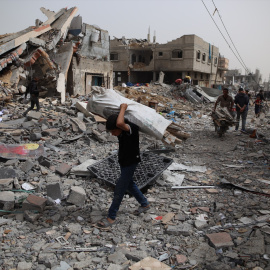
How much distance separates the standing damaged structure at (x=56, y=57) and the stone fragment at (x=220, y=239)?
11578mm

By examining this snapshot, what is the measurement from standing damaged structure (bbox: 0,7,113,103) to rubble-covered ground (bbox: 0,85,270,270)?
8783mm

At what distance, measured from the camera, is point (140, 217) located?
339 centimetres

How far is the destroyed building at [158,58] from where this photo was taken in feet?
96.4

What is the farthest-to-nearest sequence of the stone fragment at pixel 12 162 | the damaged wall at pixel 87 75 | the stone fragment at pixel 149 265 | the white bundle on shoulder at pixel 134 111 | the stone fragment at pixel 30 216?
the damaged wall at pixel 87 75 → the stone fragment at pixel 12 162 → the white bundle on shoulder at pixel 134 111 → the stone fragment at pixel 30 216 → the stone fragment at pixel 149 265

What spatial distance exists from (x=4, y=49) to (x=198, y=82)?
2667 centimetres

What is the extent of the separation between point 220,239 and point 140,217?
1.08 meters

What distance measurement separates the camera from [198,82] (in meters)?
34.2

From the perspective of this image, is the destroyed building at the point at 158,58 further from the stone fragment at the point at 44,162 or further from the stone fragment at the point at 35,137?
the stone fragment at the point at 44,162

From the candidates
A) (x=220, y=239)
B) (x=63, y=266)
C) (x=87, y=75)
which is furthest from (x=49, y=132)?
(x=87, y=75)

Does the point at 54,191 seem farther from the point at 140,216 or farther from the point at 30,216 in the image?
the point at 140,216

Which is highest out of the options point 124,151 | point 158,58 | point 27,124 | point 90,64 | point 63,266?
point 158,58

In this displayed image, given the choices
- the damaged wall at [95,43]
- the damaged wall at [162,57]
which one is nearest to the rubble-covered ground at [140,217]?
the damaged wall at [95,43]

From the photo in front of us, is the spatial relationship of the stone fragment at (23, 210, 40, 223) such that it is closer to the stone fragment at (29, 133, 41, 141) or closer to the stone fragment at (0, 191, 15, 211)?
the stone fragment at (0, 191, 15, 211)

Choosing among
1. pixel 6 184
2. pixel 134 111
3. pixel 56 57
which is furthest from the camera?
pixel 56 57
